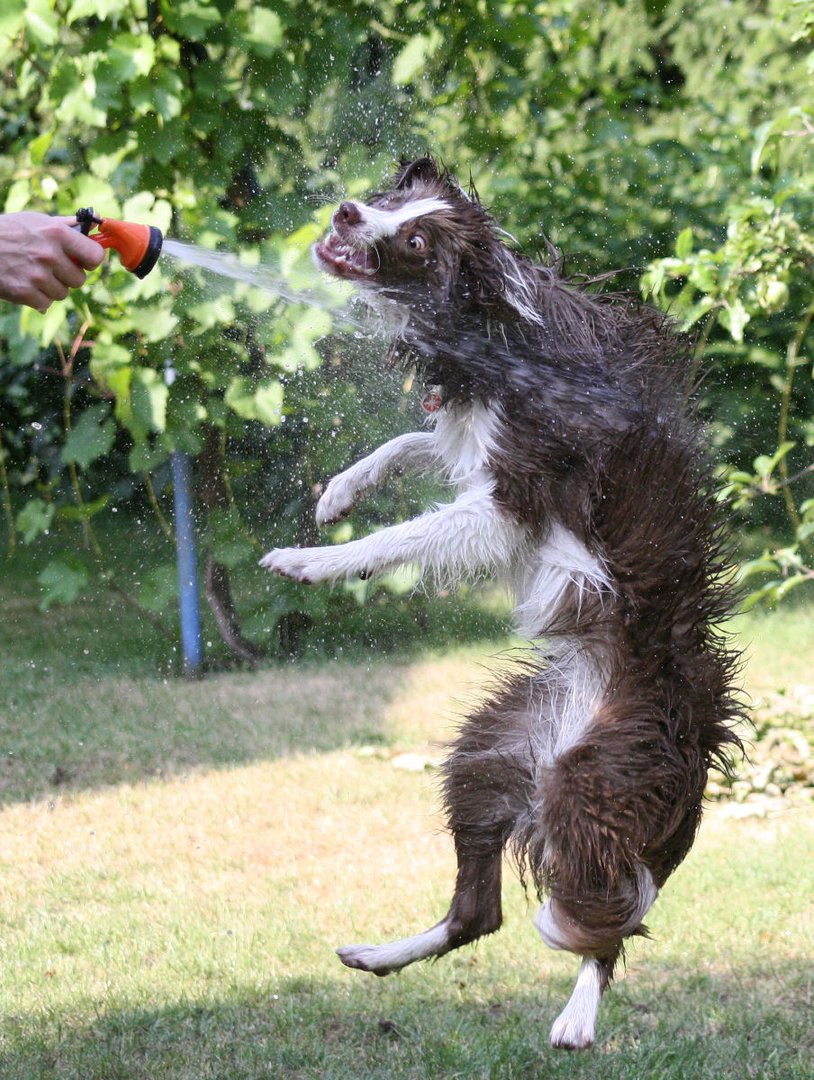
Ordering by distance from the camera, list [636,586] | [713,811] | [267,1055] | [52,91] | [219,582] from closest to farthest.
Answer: [636,586] < [267,1055] < [713,811] < [52,91] < [219,582]

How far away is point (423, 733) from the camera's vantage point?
5.72 m

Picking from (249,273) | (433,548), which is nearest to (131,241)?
(433,548)

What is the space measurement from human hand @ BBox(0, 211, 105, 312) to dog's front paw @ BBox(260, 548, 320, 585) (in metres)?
0.74

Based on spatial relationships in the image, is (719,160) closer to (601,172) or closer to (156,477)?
(601,172)

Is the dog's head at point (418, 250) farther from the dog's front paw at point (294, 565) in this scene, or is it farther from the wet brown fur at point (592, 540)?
the dog's front paw at point (294, 565)

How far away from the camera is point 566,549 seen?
109 inches

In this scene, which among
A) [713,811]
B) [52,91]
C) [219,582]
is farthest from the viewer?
[219,582]

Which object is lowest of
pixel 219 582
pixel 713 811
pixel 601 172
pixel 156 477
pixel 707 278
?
pixel 713 811

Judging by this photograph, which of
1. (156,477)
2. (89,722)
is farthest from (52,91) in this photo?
(89,722)

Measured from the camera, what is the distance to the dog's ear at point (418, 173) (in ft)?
9.64

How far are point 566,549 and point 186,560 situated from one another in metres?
3.89

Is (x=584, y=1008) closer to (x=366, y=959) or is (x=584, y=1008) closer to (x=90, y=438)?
(x=366, y=959)

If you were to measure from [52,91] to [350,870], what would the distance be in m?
3.74

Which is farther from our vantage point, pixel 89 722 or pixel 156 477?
pixel 156 477
